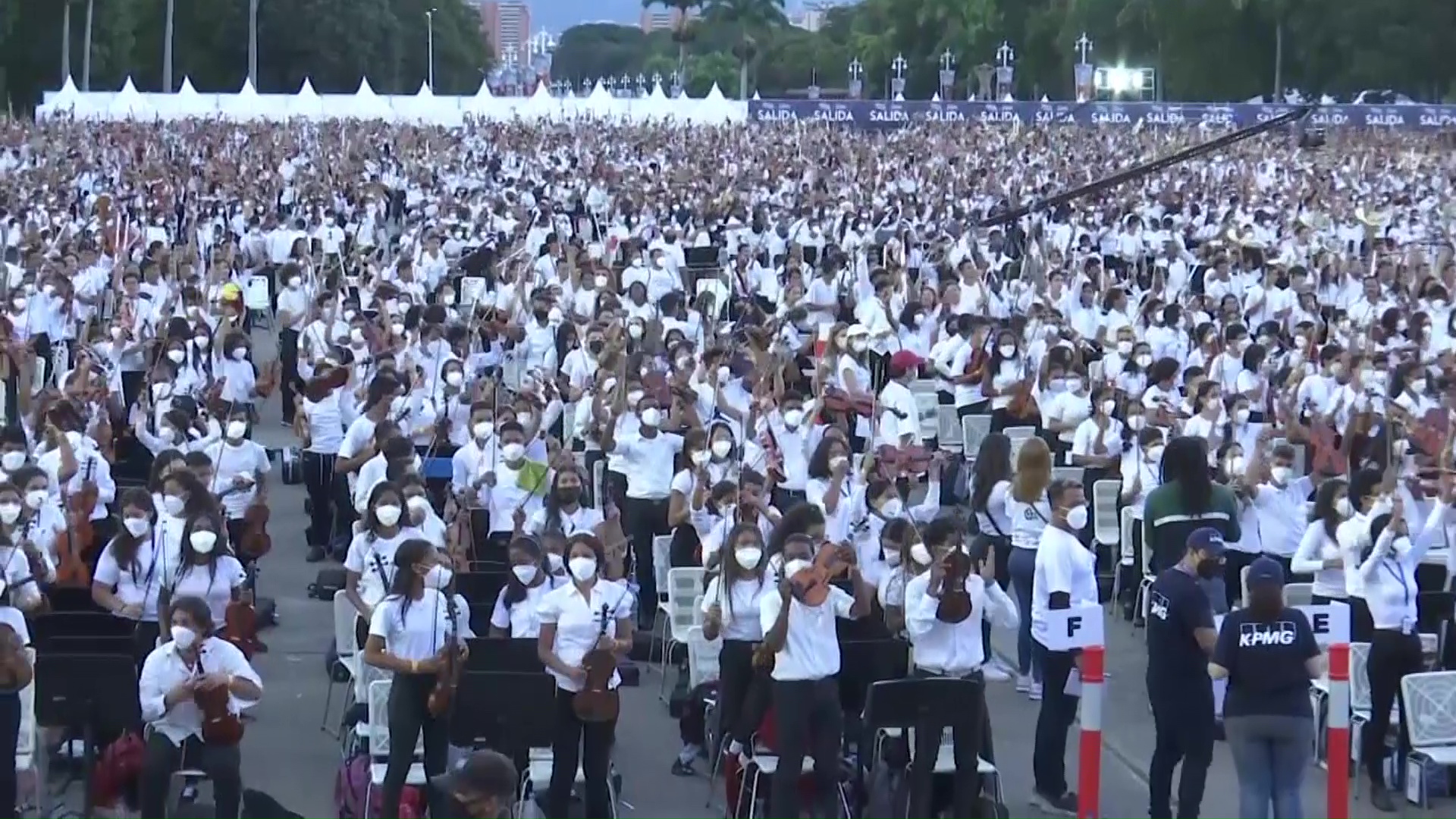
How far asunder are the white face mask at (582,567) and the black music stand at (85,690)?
196cm

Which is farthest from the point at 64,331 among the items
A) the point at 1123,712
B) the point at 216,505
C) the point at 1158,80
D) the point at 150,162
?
the point at 1158,80

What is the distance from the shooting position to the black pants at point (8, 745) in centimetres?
986

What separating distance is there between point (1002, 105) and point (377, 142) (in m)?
19.9

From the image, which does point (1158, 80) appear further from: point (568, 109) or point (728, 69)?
point (728, 69)

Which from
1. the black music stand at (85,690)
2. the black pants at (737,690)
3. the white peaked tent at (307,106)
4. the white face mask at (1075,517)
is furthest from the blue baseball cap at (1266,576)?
the white peaked tent at (307,106)

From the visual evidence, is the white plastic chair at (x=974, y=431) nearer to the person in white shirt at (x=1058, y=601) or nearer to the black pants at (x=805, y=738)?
the person in white shirt at (x=1058, y=601)

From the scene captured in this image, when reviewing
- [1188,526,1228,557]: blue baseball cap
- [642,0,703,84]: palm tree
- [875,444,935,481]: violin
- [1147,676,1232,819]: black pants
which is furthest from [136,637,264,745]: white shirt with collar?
[642,0,703,84]: palm tree

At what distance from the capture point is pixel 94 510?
13445 millimetres

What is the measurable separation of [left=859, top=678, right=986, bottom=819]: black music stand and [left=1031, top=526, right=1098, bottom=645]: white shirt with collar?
0.82 m

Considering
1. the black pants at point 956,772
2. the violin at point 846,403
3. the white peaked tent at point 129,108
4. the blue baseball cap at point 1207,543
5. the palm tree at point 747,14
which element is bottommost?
the black pants at point 956,772

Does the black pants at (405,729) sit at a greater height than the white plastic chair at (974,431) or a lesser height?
lesser

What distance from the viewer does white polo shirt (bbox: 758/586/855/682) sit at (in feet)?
33.0

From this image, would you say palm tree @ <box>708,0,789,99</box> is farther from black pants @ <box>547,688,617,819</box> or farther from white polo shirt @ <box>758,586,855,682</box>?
white polo shirt @ <box>758,586,855,682</box>

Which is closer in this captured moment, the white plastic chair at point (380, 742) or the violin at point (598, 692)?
the violin at point (598, 692)
